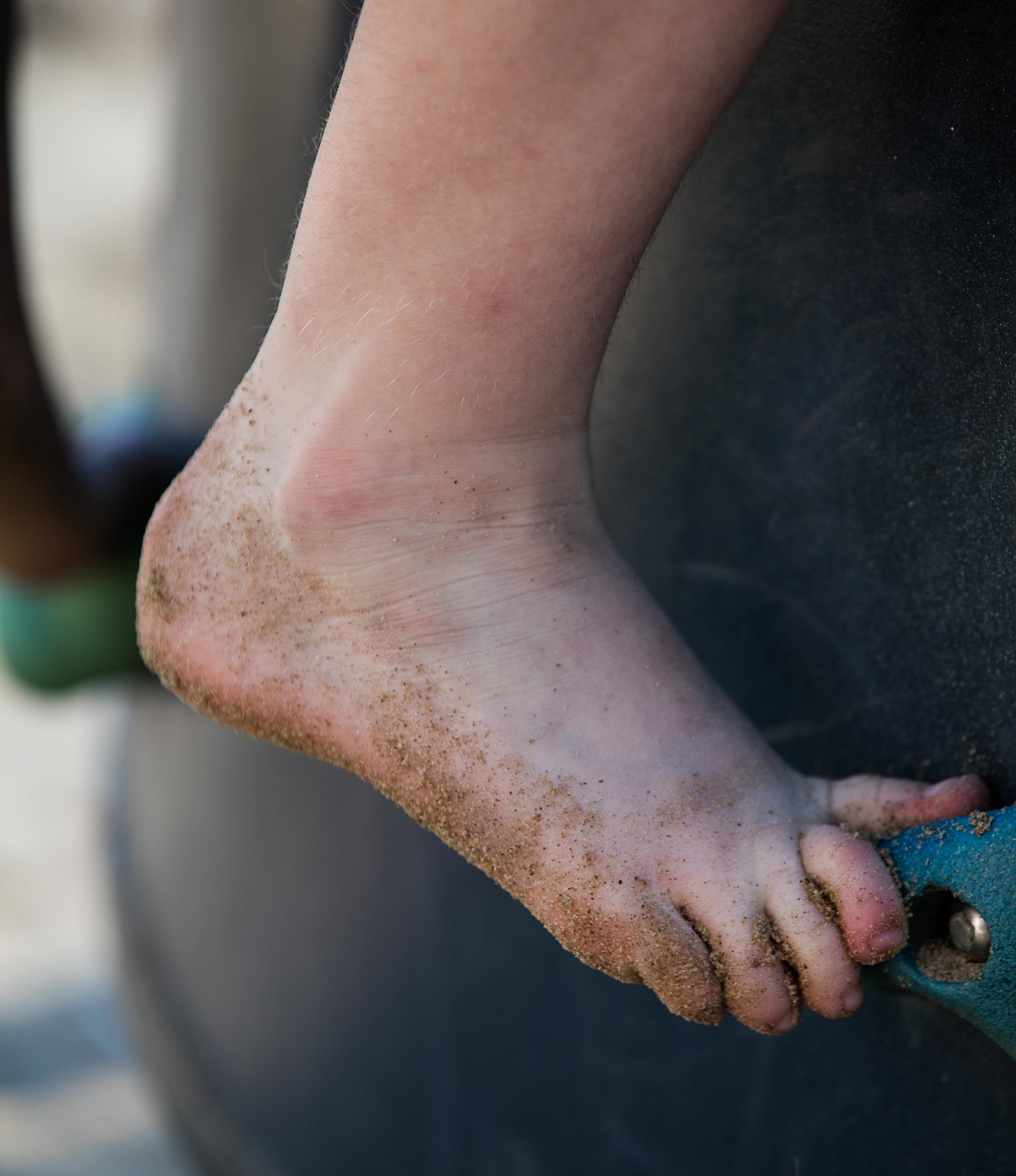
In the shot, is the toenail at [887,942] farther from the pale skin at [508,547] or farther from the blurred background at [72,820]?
the blurred background at [72,820]

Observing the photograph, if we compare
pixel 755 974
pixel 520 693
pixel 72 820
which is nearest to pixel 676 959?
pixel 755 974

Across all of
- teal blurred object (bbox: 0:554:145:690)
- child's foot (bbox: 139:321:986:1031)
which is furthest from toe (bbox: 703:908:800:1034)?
teal blurred object (bbox: 0:554:145:690)

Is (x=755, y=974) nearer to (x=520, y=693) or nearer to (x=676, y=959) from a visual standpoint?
(x=676, y=959)

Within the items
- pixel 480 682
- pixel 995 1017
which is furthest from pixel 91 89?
pixel 995 1017

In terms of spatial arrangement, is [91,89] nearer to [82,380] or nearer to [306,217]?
[82,380]

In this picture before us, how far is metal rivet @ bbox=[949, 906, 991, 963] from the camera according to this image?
1.70 feet

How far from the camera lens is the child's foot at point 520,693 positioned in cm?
58

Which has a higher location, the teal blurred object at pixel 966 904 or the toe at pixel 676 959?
the teal blurred object at pixel 966 904

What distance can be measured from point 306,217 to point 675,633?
0.90ft

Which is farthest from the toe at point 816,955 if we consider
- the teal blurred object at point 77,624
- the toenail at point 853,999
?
the teal blurred object at point 77,624

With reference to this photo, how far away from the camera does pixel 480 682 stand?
0.62m

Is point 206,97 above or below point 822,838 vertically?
above

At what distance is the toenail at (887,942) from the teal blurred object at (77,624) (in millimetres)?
907

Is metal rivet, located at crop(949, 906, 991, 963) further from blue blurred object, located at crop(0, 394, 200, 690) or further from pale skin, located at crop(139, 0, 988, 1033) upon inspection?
blue blurred object, located at crop(0, 394, 200, 690)
